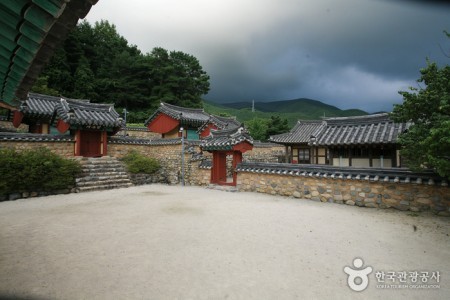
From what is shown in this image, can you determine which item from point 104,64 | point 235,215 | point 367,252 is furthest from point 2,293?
point 104,64

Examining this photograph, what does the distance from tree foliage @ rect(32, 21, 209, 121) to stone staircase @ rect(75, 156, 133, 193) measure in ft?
60.7

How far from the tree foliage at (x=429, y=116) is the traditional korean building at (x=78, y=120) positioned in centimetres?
1621

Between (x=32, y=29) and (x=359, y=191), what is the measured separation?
9.64 meters

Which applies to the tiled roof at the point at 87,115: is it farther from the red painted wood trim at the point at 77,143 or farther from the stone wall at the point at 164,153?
the stone wall at the point at 164,153

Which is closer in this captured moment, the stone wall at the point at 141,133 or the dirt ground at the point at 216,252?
the dirt ground at the point at 216,252

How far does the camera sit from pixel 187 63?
39500mm

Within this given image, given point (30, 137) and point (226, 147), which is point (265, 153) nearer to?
point (226, 147)

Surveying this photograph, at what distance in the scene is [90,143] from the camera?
15906 millimetres

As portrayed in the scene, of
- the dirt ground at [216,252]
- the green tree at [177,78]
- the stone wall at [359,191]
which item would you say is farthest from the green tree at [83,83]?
the stone wall at [359,191]

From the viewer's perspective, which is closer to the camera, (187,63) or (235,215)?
(235,215)

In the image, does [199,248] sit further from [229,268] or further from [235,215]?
[235,215]

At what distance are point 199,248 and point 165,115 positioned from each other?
21.5 m

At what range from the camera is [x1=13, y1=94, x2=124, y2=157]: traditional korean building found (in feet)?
49.4

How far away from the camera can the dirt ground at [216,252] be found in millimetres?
3291
